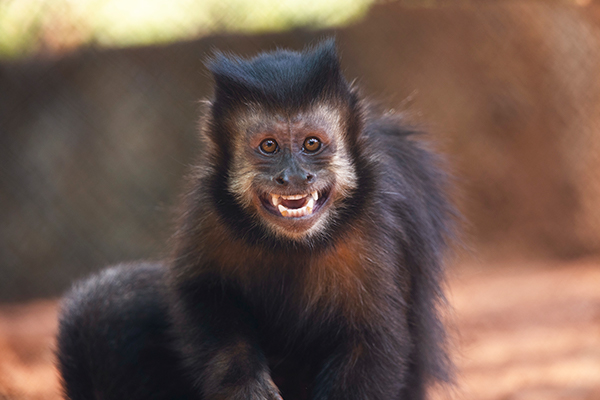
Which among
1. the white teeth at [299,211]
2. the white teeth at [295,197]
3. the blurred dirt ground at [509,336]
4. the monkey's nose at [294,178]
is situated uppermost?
the monkey's nose at [294,178]

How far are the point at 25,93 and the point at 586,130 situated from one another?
7.28 metres

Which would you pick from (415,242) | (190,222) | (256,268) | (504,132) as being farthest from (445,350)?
(504,132)

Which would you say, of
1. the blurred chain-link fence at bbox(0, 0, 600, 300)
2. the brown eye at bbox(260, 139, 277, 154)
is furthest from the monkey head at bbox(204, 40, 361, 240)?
the blurred chain-link fence at bbox(0, 0, 600, 300)

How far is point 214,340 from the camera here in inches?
129

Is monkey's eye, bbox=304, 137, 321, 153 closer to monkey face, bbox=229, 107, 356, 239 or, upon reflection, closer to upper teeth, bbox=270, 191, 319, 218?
monkey face, bbox=229, 107, 356, 239

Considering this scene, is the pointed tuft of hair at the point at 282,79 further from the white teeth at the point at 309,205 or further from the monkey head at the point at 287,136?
the white teeth at the point at 309,205

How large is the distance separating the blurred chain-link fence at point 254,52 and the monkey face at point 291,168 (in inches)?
179

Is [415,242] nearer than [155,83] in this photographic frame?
Yes

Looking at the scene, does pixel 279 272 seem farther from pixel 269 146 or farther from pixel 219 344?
pixel 269 146

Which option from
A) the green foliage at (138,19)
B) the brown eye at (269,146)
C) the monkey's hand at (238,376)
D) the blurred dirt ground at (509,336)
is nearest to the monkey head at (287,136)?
the brown eye at (269,146)

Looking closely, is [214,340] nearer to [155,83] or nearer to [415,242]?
[415,242]

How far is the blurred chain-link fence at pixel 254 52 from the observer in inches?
309

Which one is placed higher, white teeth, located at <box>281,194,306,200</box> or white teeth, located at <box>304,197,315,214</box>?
white teeth, located at <box>281,194,306,200</box>

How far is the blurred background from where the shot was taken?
25.0ft
